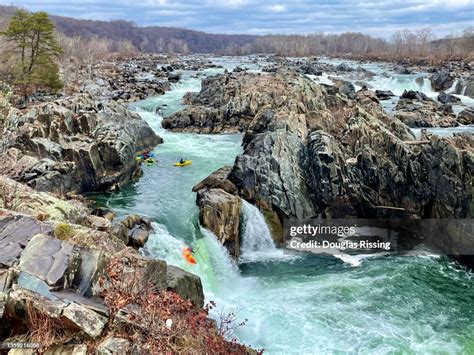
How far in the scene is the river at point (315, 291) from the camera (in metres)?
13.4

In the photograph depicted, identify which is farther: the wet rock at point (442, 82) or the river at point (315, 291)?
the wet rock at point (442, 82)

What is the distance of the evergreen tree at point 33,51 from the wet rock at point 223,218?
79.0 ft

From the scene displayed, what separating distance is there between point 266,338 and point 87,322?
7.72 m

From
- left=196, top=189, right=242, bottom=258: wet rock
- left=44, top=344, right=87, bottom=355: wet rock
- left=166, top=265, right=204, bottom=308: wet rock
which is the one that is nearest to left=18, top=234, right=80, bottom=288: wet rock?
left=44, top=344, right=87, bottom=355: wet rock

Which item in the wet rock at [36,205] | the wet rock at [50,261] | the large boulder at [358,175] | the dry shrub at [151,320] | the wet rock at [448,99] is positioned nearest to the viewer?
the dry shrub at [151,320]

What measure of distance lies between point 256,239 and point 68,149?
11544 mm

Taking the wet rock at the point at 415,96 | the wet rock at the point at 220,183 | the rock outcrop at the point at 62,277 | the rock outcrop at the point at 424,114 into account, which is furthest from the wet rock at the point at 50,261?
the wet rock at the point at 415,96

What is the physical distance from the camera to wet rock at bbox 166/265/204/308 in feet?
38.2

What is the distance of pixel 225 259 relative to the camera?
18.2 metres

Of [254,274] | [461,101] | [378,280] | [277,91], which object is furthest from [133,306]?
[461,101]

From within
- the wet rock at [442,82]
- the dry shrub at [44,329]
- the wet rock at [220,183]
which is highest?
the wet rock at [442,82]

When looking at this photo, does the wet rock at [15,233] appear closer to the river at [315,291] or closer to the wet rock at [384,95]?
the river at [315,291]

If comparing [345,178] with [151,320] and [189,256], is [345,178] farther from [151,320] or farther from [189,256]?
[151,320]

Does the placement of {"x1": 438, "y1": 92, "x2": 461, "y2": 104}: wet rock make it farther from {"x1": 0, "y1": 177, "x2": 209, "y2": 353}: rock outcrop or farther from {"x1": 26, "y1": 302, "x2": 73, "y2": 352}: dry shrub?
{"x1": 26, "y1": 302, "x2": 73, "y2": 352}: dry shrub
